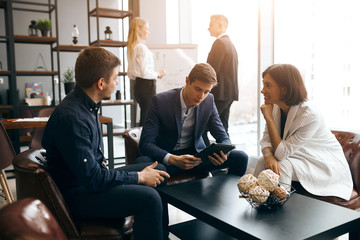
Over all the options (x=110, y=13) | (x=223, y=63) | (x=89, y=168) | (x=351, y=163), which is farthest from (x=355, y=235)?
(x=110, y=13)

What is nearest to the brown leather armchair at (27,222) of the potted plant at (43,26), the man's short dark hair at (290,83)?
the man's short dark hair at (290,83)

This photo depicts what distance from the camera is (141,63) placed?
377 centimetres

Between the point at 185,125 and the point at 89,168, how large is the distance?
1.06m

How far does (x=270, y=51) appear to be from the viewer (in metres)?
3.81

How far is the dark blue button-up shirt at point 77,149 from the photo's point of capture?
1424 mm

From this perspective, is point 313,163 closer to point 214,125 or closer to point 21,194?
point 214,125

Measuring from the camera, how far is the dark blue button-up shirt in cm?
142

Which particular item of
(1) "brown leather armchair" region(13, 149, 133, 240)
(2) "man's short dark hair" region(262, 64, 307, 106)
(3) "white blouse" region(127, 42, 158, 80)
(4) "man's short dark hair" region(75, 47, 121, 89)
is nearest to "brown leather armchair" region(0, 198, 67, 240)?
(1) "brown leather armchair" region(13, 149, 133, 240)

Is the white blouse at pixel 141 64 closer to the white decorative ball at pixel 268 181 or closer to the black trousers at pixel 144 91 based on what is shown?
the black trousers at pixel 144 91

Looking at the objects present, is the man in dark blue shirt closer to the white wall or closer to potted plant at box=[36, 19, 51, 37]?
the white wall

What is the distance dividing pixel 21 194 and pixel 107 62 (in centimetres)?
69

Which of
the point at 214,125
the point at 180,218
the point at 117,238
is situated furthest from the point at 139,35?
the point at 117,238

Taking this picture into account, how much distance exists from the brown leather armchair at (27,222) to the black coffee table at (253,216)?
0.71 meters

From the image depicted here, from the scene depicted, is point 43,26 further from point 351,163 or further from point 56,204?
point 351,163
